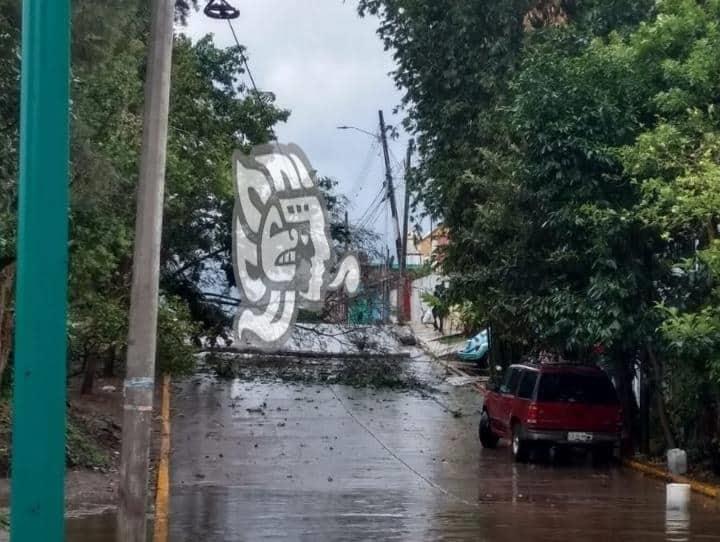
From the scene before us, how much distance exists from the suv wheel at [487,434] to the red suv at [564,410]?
181 cm

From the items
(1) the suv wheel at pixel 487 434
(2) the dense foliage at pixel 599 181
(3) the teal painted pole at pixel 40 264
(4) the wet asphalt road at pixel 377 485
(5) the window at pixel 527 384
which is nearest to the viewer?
(3) the teal painted pole at pixel 40 264

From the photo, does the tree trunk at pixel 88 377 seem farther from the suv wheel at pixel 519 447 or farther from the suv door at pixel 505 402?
the suv wheel at pixel 519 447

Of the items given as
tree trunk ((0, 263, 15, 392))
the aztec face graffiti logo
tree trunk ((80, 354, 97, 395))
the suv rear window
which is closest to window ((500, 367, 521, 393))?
the suv rear window

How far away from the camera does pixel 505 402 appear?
72.8 feet

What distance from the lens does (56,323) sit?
4371mm

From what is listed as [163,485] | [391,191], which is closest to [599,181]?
[163,485]

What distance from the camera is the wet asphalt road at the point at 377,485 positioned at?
43.0 feet

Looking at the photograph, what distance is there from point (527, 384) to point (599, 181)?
4.56 meters

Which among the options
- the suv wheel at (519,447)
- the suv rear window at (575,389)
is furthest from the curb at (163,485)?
the suv rear window at (575,389)

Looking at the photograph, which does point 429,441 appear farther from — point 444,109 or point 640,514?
point 640,514

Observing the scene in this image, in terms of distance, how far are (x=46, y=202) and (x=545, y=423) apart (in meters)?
17.1

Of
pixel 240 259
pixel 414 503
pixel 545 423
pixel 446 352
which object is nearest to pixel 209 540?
pixel 414 503

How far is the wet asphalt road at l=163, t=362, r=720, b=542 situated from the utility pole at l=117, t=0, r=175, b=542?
129 inches

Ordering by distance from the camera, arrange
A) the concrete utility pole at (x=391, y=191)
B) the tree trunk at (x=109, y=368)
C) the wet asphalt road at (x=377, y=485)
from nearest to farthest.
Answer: the wet asphalt road at (x=377, y=485) → the tree trunk at (x=109, y=368) → the concrete utility pole at (x=391, y=191)
